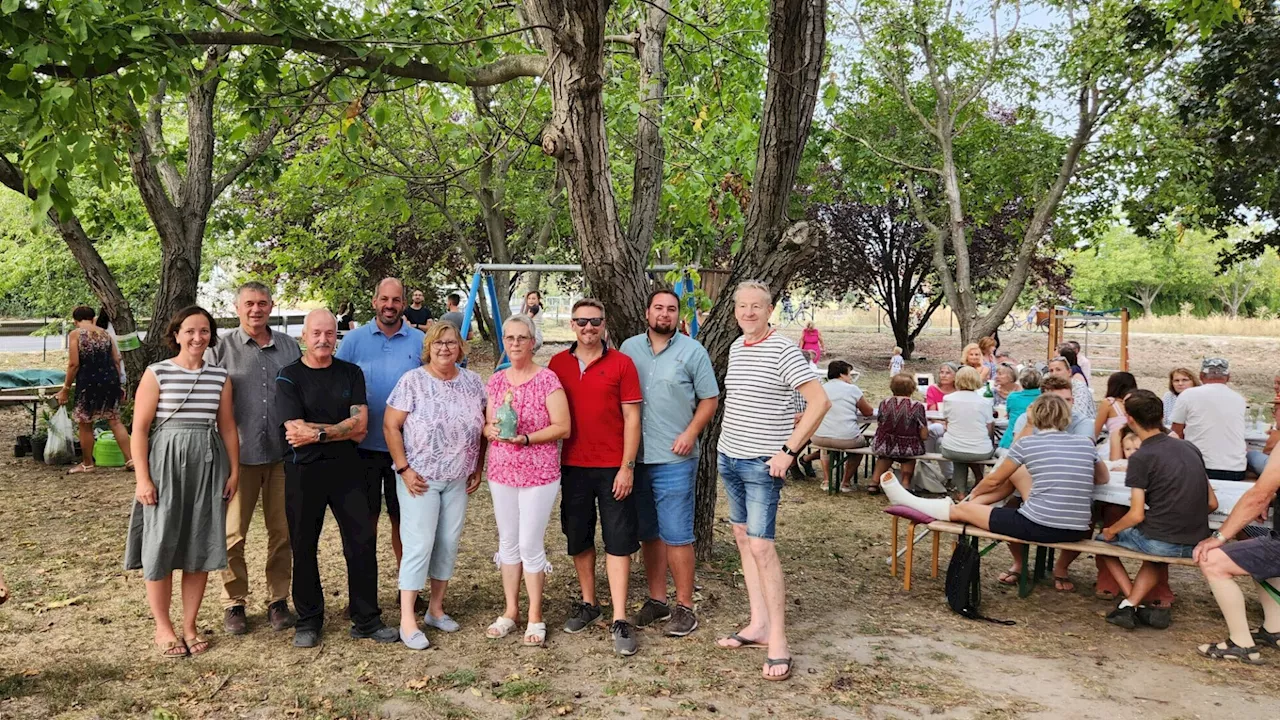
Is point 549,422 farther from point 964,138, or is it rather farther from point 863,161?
point 964,138

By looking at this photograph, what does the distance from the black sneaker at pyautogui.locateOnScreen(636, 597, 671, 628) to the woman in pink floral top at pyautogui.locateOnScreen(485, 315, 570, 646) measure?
0.55 metres

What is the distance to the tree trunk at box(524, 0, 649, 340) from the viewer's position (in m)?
4.61

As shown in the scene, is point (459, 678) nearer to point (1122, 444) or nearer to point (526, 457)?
point (526, 457)

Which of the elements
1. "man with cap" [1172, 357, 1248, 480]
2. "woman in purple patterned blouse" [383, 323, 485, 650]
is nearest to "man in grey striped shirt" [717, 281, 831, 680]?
"woman in purple patterned blouse" [383, 323, 485, 650]

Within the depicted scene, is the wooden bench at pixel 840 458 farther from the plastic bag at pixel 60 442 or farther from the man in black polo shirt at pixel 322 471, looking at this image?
the plastic bag at pixel 60 442

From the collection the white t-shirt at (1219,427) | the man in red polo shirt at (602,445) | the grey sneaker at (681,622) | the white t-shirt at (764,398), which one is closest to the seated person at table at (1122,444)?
the white t-shirt at (1219,427)

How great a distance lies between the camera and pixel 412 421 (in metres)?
4.44

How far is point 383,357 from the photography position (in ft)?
16.0

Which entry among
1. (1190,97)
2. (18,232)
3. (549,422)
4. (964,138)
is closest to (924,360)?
(964,138)

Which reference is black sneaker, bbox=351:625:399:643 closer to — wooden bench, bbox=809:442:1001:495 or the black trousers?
the black trousers

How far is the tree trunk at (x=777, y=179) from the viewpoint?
500 centimetres

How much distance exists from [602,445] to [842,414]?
15.7 ft

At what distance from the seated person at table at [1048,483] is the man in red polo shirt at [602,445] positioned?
2.25 m

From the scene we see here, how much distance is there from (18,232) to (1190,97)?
2632cm
